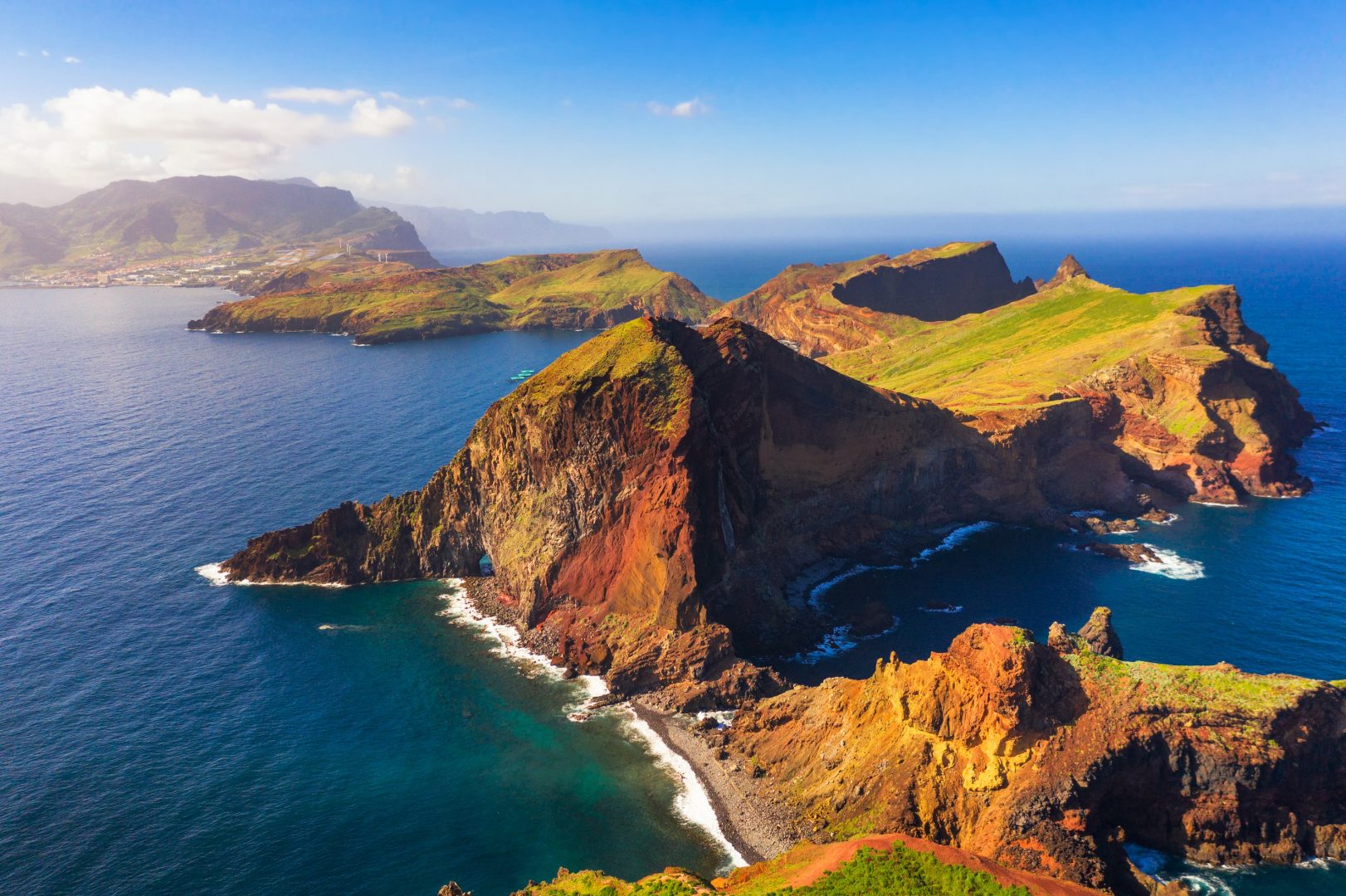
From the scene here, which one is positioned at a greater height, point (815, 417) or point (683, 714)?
point (815, 417)

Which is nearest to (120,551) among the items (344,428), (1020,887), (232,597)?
(232,597)

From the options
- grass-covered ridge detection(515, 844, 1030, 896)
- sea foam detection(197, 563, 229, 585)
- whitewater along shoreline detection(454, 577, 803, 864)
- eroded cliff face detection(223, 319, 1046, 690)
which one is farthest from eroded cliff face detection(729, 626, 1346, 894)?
sea foam detection(197, 563, 229, 585)

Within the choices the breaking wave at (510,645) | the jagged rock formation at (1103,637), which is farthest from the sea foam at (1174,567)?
the breaking wave at (510,645)

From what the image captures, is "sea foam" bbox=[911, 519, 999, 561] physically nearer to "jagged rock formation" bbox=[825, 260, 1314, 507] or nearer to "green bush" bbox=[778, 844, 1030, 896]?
"jagged rock formation" bbox=[825, 260, 1314, 507]

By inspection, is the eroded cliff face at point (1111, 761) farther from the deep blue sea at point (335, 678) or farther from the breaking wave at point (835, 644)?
the breaking wave at point (835, 644)

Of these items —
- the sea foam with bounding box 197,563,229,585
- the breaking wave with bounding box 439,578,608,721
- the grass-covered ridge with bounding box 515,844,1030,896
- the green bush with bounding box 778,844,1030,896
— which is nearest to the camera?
the green bush with bounding box 778,844,1030,896

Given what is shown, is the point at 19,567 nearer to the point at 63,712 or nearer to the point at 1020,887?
the point at 63,712
